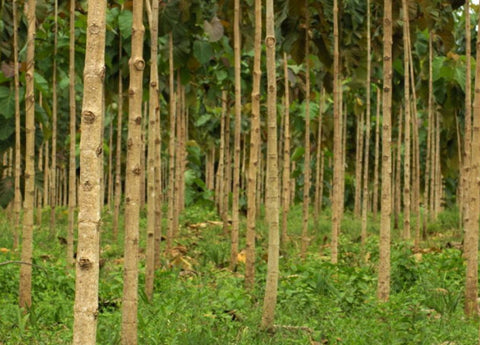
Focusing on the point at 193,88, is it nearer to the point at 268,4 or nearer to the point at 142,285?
the point at 142,285

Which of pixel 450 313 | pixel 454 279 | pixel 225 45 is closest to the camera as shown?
pixel 450 313

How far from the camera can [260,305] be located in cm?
653

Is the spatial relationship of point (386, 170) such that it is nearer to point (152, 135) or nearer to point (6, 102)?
point (152, 135)

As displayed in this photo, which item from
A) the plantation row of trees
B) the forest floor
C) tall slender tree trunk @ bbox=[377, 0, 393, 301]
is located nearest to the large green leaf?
the plantation row of trees

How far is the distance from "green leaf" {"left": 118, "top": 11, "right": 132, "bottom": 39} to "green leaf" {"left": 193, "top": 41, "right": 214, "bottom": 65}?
128 cm

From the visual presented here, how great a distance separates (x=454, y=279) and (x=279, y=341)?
3.60 meters

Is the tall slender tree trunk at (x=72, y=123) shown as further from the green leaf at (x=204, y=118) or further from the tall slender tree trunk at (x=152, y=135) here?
the green leaf at (x=204, y=118)

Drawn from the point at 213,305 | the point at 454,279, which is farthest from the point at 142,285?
the point at 454,279

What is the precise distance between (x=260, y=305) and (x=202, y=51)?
17.1ft

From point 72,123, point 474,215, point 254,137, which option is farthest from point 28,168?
point 474,215

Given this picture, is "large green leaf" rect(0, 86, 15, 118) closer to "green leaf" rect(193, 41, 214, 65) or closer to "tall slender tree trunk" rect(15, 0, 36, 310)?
"tall slender tree trunk" rect(15, 0, 36, 310)

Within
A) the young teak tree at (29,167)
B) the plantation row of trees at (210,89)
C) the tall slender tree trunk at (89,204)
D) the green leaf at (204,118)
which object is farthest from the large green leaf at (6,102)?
the green leaf at (204,118)

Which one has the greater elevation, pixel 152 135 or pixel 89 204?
pixel 152 135

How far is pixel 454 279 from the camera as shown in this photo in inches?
312
